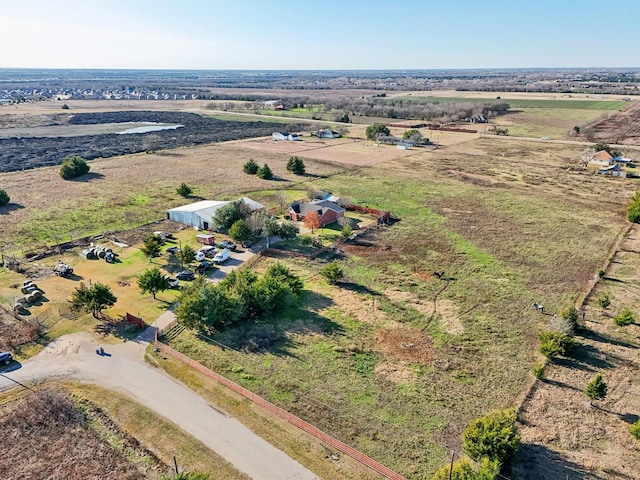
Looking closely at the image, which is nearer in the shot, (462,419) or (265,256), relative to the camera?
(462,419)

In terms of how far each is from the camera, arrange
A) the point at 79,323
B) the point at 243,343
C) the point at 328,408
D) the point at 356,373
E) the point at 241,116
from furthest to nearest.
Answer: the point at 241,116 → the point at 79,323 → the point at 243,343 → the point at 356,373 → the point at 328,408

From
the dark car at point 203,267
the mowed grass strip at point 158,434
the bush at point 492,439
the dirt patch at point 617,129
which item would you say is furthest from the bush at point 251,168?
the dirt patch at point 617,129

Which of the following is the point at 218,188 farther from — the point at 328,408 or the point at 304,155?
the point at 328,408

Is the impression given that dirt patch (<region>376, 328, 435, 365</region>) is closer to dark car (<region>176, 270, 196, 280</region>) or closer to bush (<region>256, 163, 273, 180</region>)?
dark car (<region>176, 270, 196, 280</region>)

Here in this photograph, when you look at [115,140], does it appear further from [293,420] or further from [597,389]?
[597,389]

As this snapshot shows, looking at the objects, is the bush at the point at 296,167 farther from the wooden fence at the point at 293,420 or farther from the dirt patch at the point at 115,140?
the wooden fence at the point at 293,420

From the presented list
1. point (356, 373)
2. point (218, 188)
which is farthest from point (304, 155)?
point (356, 373)

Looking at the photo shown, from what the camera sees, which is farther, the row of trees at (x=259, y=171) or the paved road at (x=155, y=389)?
the row of trees at (x=259, y=171)

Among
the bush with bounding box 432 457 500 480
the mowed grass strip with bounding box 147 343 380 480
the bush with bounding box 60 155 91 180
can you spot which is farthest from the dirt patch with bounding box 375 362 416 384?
the bush with bounding box 60 155 91 180
